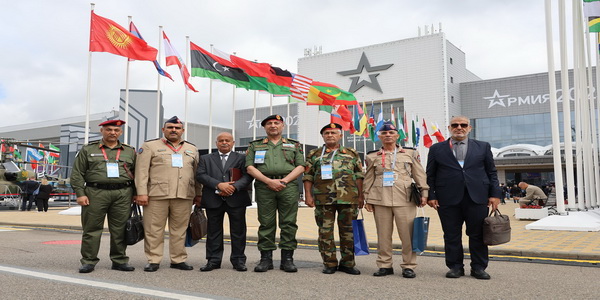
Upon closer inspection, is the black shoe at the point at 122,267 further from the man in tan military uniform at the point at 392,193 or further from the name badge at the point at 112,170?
the man in tan military uniform at the point at 392,193

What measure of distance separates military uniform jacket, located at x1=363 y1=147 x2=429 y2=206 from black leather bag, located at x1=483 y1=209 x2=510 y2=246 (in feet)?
2.41

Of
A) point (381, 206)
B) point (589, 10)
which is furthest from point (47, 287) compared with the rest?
point (589, 10)

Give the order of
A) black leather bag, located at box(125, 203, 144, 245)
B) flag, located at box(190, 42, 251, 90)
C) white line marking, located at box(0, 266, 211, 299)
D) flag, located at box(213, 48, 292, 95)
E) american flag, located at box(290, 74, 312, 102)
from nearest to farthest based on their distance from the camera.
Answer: white line marking, located at box(0, 266, 211, 299)
black leather bag, located at box(125, 203, 144, 245)
flag, located at box(190, 42, 251, 90)
flag, located at box(213, 48, 292, 95)
american flag, located at box(290, 74, 312, 102)

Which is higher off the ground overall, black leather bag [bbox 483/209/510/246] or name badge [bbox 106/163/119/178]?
name badge [bbox 106/163/119/178]

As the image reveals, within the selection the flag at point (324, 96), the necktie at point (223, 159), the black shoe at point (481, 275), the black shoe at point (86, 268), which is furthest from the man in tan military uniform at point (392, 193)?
the flag at point (324, 96)

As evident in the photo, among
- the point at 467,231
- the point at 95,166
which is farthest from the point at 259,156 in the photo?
the point at 467,231

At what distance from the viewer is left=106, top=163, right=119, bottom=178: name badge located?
5.37 m

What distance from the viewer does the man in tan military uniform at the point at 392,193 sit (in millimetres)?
5215

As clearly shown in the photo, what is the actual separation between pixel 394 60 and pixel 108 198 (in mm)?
56408

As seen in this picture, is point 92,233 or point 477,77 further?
point 477,77

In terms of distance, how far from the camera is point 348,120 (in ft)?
83.3

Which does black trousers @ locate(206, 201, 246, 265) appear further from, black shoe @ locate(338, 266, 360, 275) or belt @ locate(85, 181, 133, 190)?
black shoe @ locate(338, 266, 360, 275)

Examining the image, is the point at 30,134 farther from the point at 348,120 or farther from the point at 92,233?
the point at 92,233

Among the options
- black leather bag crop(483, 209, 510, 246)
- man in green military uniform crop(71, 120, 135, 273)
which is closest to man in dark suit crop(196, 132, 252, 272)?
man in green military uniform crop(71, 120, 135, 273)
